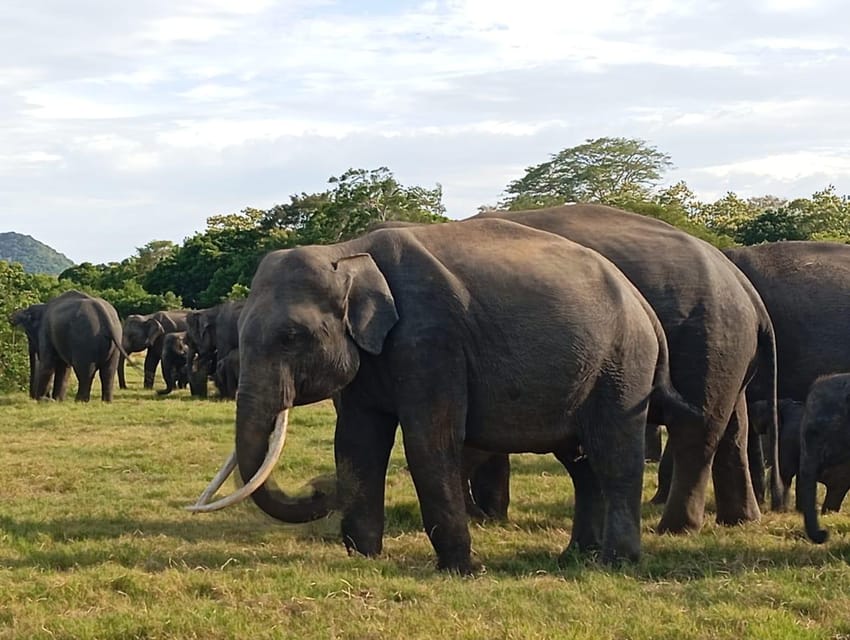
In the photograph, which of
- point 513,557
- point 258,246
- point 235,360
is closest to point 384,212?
point 258,246

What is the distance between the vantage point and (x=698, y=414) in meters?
8.05

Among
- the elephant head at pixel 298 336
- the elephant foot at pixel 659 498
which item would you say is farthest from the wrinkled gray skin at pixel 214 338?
the elephant head at pixel 298 336

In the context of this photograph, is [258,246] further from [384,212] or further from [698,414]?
[698,414]

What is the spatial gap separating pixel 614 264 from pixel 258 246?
43.8 meters

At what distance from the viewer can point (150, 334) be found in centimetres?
2755

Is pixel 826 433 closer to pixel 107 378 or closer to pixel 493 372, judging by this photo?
pixel 493 372

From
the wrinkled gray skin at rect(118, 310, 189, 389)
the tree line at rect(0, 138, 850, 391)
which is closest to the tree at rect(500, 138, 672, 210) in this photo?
the tree line at rect(0, 138, 850, 391)

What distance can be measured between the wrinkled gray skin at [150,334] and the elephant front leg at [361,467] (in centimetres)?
1946

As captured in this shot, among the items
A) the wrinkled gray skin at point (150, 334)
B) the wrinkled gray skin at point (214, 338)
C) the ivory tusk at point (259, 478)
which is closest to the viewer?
the ivory tusk at point (259, 478)

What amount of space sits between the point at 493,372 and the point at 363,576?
144cm

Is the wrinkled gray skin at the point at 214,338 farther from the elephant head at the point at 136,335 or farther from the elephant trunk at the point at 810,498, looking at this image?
the elephant trunk at the point at 810,498

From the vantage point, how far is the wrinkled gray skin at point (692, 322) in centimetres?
829

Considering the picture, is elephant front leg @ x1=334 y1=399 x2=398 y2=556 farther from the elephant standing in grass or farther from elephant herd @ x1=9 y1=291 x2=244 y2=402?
the elephant standing in grass

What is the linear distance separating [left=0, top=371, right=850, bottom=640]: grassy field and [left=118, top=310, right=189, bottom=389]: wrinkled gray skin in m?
16.0
